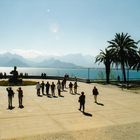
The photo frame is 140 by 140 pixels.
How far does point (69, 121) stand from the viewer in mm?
17891

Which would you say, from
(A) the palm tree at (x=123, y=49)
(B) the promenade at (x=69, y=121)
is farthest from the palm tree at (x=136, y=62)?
(B) the promenade at (x=69, y=121)

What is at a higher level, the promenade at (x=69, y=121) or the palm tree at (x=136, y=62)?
the palm tree at (x=136, y=62)

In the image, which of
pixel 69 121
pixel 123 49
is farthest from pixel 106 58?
pixel 69 121

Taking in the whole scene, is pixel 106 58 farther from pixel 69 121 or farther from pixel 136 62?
pixel 69 121

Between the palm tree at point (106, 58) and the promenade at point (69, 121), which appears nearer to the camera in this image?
the promenade at point (69, 121)

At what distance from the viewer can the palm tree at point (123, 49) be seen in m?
51.2

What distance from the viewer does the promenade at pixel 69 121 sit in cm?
1462

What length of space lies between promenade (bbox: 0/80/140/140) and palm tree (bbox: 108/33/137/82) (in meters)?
26.9

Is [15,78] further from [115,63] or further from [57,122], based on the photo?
[57,122]

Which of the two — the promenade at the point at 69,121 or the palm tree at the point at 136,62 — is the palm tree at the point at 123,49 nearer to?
the palm tree at the point at 136,62

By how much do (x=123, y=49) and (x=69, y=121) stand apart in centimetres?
3619

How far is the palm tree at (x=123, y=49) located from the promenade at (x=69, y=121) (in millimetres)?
26918

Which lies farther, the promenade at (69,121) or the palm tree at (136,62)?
the palm tree at (136,62)

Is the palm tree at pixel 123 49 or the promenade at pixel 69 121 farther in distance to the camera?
the palm tree at pixel 123 49
